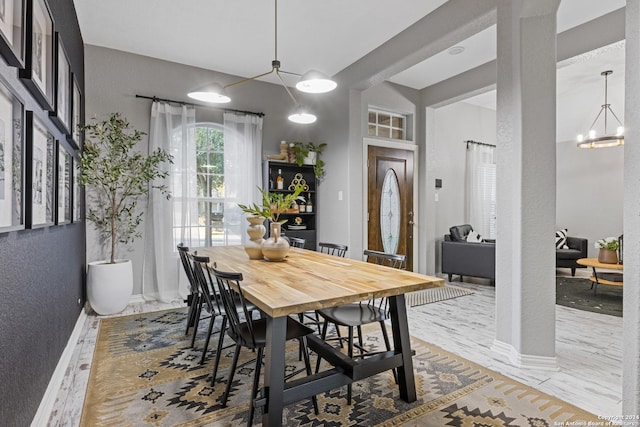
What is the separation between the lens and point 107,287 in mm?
3494

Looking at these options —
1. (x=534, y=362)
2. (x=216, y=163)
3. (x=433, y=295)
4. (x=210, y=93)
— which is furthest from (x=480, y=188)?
(x=210, y=93)

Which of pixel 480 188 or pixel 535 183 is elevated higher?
pixel 480 188

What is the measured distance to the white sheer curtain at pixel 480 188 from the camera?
6.19 m

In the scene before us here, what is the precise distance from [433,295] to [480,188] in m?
2.84

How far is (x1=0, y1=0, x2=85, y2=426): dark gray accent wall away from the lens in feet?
4.28

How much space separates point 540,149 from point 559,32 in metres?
2.16

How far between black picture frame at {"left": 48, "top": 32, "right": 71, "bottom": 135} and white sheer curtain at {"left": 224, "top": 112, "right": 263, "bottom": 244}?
205 centimetres

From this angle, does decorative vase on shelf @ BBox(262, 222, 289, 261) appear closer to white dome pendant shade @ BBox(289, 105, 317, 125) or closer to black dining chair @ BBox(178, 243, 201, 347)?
black dining chair @ BBox(178, 243, 201, 347)

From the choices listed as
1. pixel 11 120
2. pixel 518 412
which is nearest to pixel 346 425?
pixel 518 412

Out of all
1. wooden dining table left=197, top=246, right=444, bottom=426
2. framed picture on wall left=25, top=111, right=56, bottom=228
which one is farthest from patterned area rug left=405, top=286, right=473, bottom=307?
framed picture on wall left=25, top=111, right=56, bottom=228

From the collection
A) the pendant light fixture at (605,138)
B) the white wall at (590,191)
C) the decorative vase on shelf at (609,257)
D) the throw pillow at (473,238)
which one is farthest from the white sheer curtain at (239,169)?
the white wall at (590,191)

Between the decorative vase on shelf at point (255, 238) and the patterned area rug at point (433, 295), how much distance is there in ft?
6.90

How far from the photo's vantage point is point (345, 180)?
4672 mm

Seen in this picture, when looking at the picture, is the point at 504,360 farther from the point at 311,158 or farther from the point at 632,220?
the point at 311,158
